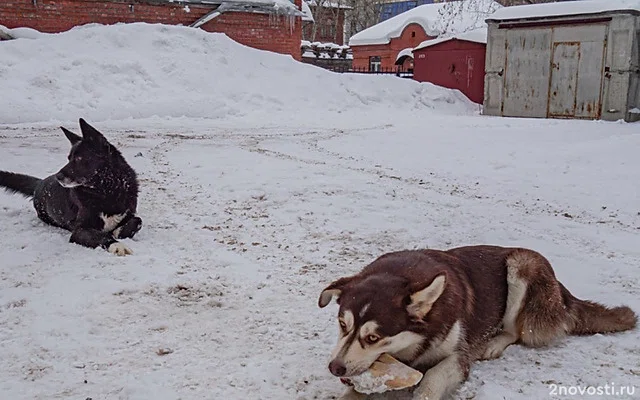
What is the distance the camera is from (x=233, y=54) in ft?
60.9

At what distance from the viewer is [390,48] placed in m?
38.4

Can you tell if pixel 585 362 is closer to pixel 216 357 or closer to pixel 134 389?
pixel 216 357

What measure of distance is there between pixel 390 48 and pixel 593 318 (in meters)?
37.0

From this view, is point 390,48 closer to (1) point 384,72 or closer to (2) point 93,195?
(1) point 384,72

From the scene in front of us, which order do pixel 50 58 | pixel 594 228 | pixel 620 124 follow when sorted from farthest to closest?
1. pixel 50 58
2. pixel 620 124
3. pixel 594 228

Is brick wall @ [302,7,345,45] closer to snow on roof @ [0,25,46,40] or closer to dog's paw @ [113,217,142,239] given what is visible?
snow on roof @ [0,25,46,40]

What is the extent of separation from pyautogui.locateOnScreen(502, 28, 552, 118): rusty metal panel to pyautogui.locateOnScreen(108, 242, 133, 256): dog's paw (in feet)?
47.0

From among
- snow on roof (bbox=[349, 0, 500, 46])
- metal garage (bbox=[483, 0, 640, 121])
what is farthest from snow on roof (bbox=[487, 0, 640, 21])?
snow on roof (bbox=[349, 0, 500, 46])

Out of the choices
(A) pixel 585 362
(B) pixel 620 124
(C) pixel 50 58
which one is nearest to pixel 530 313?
(A) pixel 585 362

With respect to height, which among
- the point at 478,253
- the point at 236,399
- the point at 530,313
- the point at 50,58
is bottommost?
the point at 236,399

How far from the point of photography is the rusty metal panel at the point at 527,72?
1603 centimetres

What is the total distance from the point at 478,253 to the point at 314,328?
102cm

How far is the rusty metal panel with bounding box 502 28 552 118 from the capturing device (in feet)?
52.6

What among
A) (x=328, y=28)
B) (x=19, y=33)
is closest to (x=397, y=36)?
(x=328, y=28)
